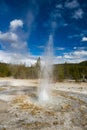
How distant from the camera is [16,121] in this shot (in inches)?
632

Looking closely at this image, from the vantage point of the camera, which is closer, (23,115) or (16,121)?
(16,121)

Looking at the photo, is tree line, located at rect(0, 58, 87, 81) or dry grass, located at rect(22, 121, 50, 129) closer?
dry grass, located at rect(22, 121, 50, 129)

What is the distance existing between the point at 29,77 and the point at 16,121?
7030cm

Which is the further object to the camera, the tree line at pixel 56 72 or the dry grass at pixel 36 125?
the tree line at pixel 56 72

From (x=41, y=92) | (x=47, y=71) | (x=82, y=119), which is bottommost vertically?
(x=82, y=119)

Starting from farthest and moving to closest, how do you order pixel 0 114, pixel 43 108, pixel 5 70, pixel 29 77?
pixel 5 70 → pixel 29 77 → pixel 43 108 → pixel 0 114

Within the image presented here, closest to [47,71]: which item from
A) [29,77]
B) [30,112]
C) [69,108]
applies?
[69,108]

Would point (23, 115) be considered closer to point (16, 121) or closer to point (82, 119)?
point (16, 121)

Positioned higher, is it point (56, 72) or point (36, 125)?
point (56, 72)

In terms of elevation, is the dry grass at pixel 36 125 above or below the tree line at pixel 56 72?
below

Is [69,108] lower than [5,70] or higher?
lower

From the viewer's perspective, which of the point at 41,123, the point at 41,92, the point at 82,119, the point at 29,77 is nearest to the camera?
the point at 41,123

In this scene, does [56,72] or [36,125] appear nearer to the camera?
[36,125]

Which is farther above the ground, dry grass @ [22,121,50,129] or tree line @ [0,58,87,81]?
tree line @ [0,58,87,81]
